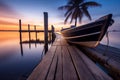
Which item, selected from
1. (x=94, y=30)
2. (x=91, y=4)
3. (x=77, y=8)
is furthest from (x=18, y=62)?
(x=91, y=4)

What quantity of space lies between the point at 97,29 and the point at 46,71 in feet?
8.14

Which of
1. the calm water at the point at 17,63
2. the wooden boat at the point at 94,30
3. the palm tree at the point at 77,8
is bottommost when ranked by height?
the calm water at the point at 17,63

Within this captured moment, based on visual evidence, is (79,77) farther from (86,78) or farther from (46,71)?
(46,71)

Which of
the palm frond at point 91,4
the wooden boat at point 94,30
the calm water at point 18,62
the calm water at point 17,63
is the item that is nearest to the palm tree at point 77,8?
the palm frond at point 91,4

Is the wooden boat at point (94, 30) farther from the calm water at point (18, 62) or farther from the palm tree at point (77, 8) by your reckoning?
the palm tree at point (77, 8)

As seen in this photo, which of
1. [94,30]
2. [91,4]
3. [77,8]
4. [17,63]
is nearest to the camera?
[94,30]

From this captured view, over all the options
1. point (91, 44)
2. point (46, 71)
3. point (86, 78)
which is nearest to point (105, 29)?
point (91, 44)

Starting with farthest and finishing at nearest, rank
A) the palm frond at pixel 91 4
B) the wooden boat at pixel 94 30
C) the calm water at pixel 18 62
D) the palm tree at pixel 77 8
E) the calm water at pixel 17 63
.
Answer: the palm tree at pixel 77 8
the palm frond at pixel 91 4
the calm water at pixel 18 62
the calm water at pixel 17 63
the wooden boat at pixel 94 30

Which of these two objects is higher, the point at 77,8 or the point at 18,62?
the point at 77,8

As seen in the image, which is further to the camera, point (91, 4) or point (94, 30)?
point (91, 4)

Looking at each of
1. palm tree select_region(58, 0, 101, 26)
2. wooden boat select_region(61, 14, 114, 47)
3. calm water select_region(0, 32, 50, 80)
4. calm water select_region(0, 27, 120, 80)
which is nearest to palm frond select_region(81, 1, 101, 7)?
palm tree select_region(58, 0, 101, 26)

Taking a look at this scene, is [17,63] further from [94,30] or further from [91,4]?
[91,4]

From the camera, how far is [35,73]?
221 cm

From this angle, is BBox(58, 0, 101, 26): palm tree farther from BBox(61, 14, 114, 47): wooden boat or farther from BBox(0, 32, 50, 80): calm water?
BBox(61, 14, 114, 47): wooden boat
